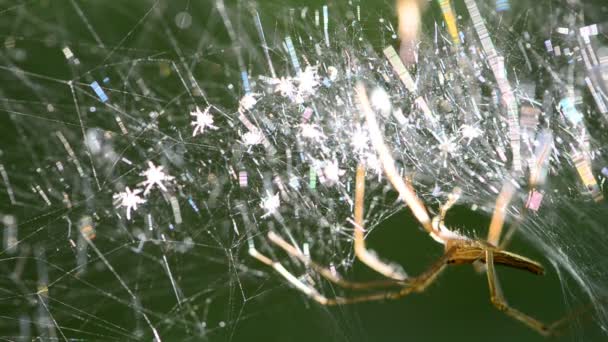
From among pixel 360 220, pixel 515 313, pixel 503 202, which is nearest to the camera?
pixel 515 313

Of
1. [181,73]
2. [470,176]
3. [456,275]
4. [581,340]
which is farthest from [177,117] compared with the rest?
[456,275]

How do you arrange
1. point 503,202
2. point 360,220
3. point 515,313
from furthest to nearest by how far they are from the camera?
point 360,220 → point 503,202 → point 515,313

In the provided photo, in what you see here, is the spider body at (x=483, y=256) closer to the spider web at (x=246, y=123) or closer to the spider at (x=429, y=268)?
the spider at (x=429, y=268)

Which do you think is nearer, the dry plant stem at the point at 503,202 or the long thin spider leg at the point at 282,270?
the dry plant stem at the point at 503,202

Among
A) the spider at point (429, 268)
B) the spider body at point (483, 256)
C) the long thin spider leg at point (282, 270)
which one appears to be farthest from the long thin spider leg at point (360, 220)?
the spider body at point (483, 256)

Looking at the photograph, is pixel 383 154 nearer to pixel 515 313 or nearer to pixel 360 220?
pixel 360 220

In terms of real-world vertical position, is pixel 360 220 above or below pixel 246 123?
below

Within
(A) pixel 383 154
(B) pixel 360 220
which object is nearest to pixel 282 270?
(B) pixel 360 220

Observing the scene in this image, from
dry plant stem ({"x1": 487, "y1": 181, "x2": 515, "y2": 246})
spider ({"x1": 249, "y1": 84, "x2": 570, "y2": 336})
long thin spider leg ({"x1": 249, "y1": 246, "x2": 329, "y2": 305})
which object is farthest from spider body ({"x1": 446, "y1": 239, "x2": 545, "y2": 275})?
long thin spider leg ({"x1": 249, "y1": 246, "x2": 329, "y2": 305})
